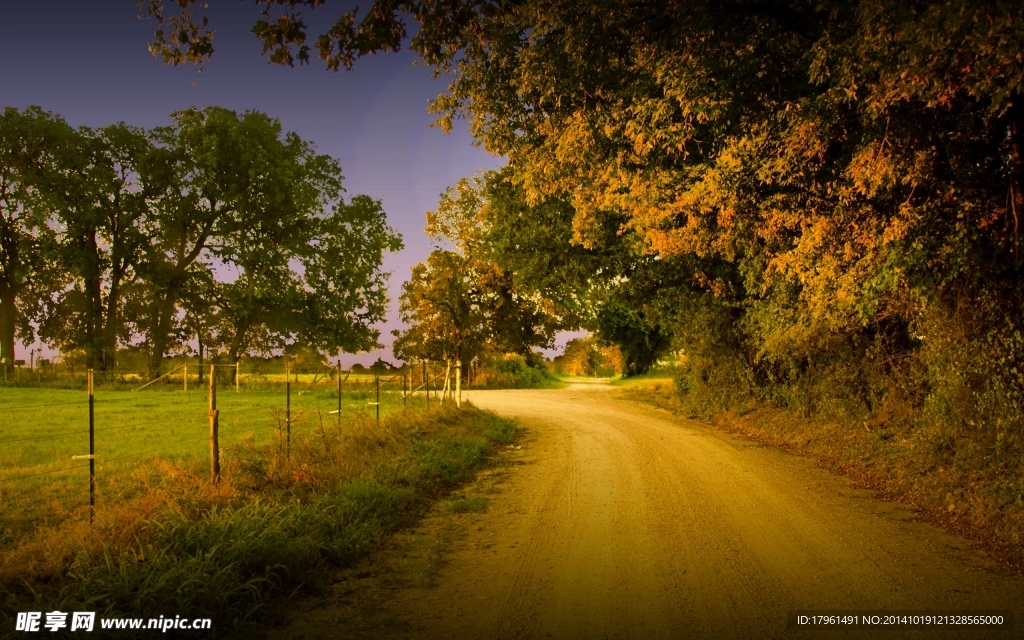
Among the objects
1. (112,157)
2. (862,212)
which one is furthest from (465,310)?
(862,212)

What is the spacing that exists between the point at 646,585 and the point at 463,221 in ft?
107

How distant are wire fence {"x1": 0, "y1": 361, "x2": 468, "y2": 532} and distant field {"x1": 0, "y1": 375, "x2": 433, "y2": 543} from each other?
16mm

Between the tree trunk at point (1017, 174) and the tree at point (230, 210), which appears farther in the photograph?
the tree at point (230, 210)

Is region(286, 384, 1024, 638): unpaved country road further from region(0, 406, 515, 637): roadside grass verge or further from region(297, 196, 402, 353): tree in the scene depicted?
region(297, 196, 402, 353): tree

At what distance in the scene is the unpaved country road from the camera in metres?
4.32

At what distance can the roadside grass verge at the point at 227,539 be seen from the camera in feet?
14.3

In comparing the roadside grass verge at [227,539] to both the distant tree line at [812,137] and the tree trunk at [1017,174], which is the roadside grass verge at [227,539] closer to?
the distant tree line at [812,137]

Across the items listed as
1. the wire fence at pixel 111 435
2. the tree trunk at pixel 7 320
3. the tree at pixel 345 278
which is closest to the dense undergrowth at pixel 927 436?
the wire fence at pixel 111 435

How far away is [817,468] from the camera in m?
10.2

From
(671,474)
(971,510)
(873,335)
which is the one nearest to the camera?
(971,510)

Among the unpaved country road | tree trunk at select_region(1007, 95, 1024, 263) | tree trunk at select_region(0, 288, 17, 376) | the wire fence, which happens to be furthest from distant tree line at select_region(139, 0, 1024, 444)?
tree trunk at select_region(0, 288, 17, 376)

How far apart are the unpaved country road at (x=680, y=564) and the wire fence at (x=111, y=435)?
378cm

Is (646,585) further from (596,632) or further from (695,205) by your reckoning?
(695,205)

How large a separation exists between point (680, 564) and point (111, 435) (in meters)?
12.9
